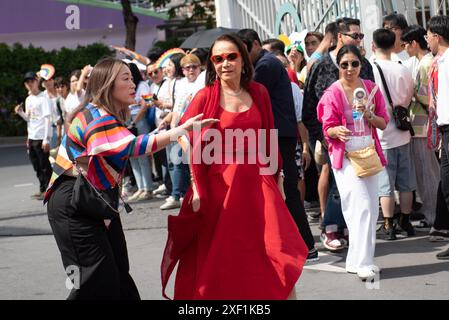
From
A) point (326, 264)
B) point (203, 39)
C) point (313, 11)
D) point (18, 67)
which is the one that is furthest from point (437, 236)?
point (18, 67)

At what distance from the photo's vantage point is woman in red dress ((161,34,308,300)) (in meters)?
5.91

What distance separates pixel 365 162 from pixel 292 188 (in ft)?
2.62

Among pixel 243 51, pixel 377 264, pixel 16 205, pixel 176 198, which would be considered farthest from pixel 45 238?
pixel 243 51

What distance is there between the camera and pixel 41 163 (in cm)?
1395

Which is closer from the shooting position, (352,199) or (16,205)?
(352,199)

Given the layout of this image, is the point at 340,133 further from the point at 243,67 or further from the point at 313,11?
the point at 313,11

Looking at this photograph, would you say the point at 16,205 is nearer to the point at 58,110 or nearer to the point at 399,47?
the point at 58,110

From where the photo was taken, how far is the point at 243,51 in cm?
635

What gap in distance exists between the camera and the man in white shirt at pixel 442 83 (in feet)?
25.3

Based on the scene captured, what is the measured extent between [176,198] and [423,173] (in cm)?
347

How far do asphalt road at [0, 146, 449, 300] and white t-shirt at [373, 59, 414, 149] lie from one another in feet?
3.18

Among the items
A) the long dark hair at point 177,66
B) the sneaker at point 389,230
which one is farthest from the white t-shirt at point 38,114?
the sneaker at point 389,230
